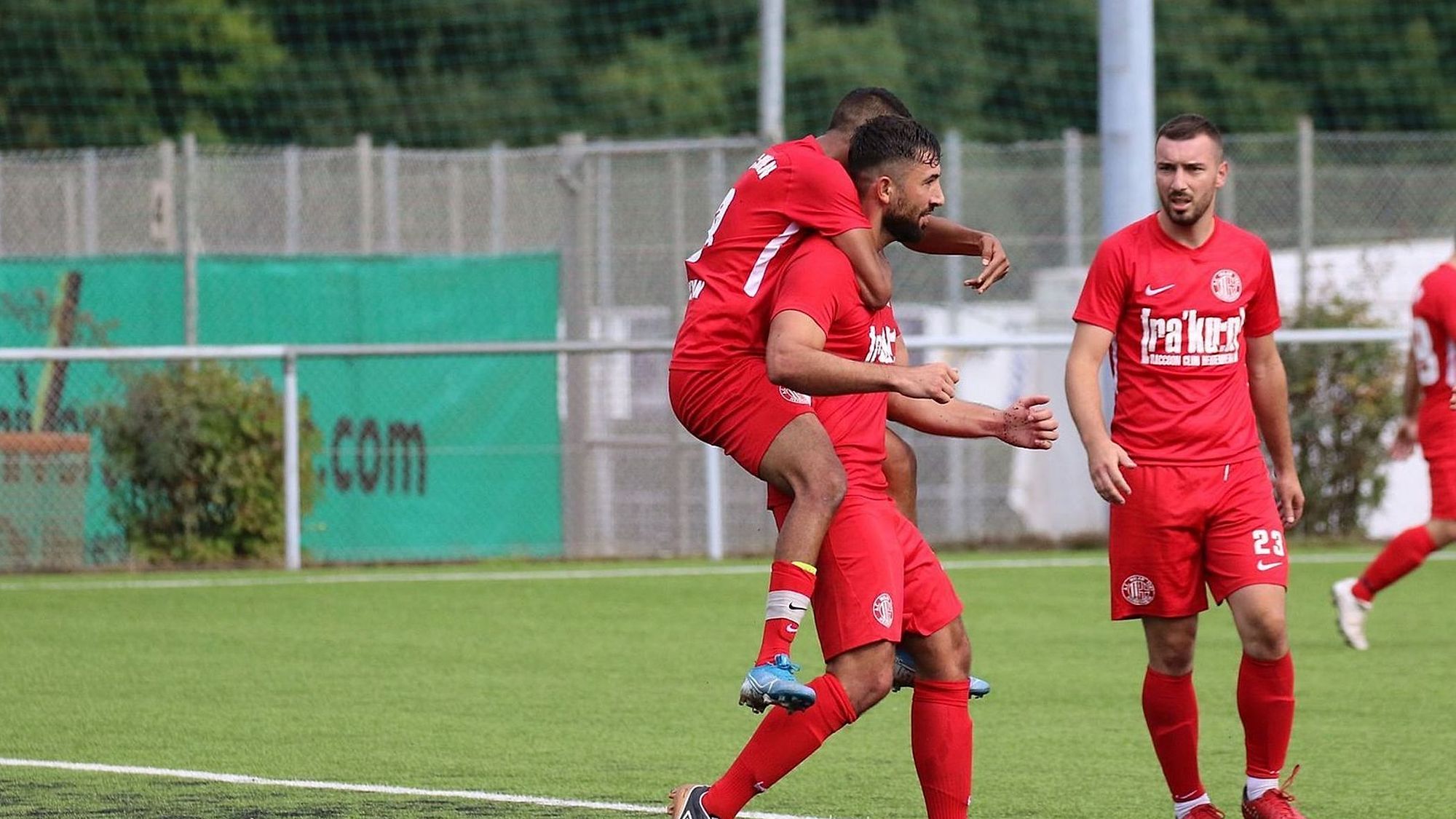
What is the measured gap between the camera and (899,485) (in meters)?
6.44

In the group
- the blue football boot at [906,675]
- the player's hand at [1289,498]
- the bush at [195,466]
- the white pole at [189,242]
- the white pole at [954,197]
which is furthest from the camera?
the white pole at [954,197]

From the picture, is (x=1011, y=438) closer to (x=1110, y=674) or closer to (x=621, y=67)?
(x=1110, y=674)

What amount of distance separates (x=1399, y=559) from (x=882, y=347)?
5.02 m

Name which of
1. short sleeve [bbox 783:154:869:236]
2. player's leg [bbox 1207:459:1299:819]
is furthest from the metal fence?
short sleeve [bbox 783:154:869:236]

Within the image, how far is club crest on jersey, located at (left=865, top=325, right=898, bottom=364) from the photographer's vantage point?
5.91 meters

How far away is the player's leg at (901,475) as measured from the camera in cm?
641

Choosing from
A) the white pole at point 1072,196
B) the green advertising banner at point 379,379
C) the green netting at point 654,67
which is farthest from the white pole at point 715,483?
the green netting at point 654,67

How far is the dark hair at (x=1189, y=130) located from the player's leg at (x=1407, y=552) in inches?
165

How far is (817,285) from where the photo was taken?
5.67 m

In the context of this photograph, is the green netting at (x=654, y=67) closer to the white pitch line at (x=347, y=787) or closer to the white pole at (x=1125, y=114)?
the white pole at (x=1125, y=114)

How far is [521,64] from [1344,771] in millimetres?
29992

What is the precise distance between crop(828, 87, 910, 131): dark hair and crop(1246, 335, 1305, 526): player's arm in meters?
1.24

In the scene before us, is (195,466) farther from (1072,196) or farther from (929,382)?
(929,382)

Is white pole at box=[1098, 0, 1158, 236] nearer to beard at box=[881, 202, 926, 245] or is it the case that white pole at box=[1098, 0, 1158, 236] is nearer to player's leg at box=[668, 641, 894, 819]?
beard at box=[881, 202, 926, 245]
